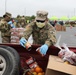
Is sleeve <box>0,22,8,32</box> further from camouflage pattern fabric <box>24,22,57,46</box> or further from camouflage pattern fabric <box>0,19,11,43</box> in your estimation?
camouflage pattern fabric <box>24,22,57,46</box>

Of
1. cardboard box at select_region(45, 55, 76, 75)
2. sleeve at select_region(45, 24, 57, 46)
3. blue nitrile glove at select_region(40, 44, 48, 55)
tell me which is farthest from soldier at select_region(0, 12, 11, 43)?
cardboard box at select_region(45, 55, 76, 75)

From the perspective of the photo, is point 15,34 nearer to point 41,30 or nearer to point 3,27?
point 3,27

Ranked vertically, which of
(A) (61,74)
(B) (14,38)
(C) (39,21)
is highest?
(C) (39,21)

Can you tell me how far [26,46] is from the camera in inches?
238

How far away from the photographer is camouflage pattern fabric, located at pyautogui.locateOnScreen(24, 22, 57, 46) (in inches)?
254

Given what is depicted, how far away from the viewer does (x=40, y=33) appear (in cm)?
668

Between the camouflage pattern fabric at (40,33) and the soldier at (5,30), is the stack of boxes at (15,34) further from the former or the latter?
the camouflage pattern fabric at (40,33)

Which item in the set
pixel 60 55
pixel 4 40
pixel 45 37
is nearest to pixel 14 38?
pixel 4 40

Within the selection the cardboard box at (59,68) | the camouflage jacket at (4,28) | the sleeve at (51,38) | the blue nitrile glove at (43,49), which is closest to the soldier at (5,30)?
the camouflage jacket at (4,28)

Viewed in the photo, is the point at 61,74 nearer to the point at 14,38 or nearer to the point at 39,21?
the point at 39,21

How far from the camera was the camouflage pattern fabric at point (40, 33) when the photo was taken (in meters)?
6.44

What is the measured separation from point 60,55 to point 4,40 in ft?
18.1

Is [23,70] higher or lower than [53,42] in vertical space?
lower

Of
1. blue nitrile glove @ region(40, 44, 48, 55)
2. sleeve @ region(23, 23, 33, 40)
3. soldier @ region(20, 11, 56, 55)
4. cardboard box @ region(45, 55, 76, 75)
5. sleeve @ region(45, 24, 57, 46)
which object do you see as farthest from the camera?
sleeve @ region(23, 23, 33, 40)
